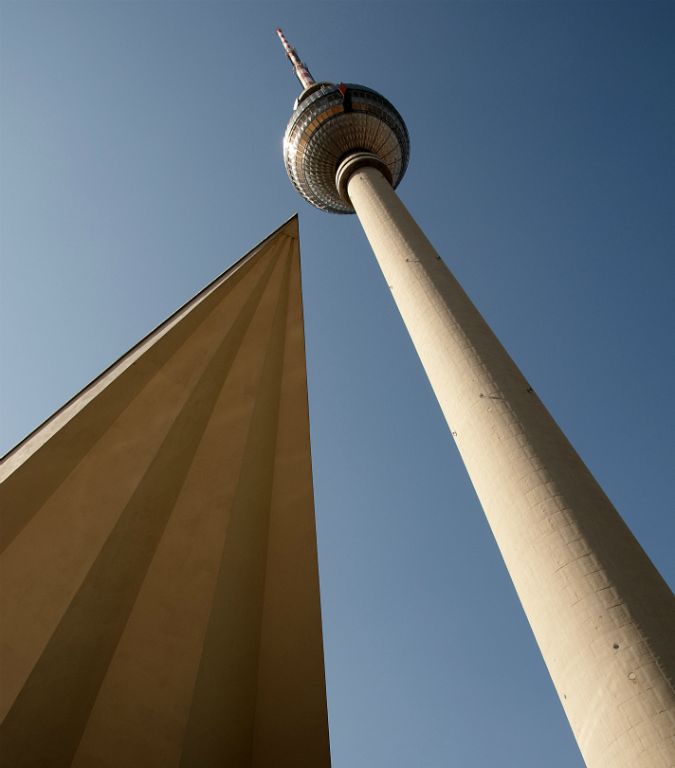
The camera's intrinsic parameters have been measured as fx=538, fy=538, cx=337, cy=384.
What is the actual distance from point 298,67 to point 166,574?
1715 inches

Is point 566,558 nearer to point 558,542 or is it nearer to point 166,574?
point 558,542

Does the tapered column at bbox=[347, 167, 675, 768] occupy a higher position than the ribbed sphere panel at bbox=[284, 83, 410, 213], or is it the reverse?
the ribbed sphere panel at bbox=[284, 83, 410, 213]

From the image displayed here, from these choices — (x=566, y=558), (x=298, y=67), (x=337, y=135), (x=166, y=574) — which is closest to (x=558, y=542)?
(x=566, y=558)

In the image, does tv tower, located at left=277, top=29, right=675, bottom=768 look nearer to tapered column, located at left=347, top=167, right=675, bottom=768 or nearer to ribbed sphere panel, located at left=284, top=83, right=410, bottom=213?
tapered column, located at left=347, top=167, right=675, bottom=768

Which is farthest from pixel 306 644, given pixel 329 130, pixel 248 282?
pixel 329 130

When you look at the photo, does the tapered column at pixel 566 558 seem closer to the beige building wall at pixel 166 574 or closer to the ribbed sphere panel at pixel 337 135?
the beige building wall at pixel 166 574

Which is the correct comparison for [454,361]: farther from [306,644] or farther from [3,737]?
[3,737]

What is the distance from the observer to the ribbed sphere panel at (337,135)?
30859mm

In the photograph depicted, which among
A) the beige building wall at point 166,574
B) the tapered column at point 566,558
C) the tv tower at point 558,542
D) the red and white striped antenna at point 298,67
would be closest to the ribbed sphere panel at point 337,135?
the red and white striped antenna at point 298,67

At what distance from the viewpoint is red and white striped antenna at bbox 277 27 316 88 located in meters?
39.7

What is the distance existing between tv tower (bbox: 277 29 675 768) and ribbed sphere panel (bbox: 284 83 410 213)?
17.0 meters

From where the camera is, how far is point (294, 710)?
6.64 meters

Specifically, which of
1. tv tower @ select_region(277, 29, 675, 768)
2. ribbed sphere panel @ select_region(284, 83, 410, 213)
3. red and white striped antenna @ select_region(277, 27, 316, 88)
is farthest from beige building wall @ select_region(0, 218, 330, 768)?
red and white striped antenna @ select_region(277, 27, 316, 88)

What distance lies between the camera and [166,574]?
6.91 metres
